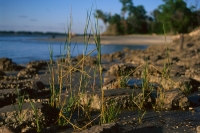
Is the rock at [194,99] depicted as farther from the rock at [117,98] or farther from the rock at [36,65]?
the rock at [36,65]

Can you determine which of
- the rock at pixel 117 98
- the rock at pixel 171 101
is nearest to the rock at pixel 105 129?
the rock at pixel 117 98

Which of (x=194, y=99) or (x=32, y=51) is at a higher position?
(x=194, y=99)

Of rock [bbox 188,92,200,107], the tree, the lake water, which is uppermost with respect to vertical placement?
the tree

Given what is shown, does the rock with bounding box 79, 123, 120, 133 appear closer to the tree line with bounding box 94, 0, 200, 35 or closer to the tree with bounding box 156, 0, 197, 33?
the tree line with bounding box 94, 0, 200, 35

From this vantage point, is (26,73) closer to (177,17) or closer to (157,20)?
(177,17)

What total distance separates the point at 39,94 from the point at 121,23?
5557 cm

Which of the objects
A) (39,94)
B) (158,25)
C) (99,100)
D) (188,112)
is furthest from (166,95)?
(158,25)

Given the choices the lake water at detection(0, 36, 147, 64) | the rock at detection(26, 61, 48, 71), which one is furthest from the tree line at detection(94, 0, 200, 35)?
the rock at detection(26, 61, 48, 71)

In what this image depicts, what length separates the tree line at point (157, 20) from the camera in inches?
1854

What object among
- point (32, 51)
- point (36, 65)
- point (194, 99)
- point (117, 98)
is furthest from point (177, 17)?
point (117, 98)

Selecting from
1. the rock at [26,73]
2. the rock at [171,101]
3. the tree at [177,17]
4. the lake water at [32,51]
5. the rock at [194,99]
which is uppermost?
the tree at [177,17]

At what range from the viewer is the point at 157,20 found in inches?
2261

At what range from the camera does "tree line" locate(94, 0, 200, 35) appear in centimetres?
4709

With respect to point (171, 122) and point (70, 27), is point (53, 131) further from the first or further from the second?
point (171, 122)
